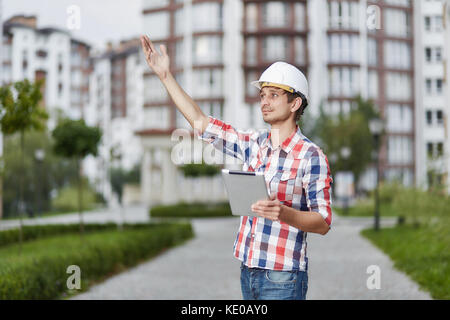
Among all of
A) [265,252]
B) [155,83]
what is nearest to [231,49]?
[155,83]

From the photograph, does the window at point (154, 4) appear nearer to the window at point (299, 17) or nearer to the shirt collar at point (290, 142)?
the window at point (299, 17)

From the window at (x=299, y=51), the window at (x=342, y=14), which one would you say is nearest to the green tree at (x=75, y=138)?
the window at (x=299, y=51)

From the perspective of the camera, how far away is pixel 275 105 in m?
2.89

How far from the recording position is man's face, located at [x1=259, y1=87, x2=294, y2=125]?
2887 mm

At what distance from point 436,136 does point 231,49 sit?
68.2ft

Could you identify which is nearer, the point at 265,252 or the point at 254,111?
the point at 265,252

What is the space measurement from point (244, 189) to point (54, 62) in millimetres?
79797

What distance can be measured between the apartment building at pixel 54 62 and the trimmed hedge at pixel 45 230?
144ft

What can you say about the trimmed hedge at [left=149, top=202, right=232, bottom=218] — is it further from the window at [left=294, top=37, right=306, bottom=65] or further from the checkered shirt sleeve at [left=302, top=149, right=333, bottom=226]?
the checkered shirt sleeve at [left=302, top=149, right=333, bottom=226]

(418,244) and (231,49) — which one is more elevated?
(231,49)

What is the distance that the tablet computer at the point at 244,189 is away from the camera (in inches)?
94.7
